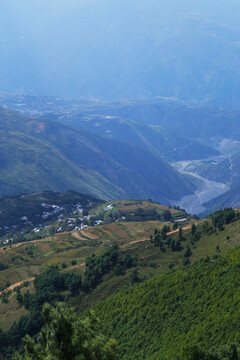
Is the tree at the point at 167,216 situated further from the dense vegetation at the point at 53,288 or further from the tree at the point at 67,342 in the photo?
the tree at the point at 67,342

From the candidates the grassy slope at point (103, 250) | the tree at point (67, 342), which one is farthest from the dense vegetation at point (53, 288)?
the tree at point (67, 342)

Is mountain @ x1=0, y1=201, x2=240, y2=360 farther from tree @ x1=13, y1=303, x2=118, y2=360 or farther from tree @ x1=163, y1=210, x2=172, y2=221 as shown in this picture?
tree @ x1=163, y1=210, x2=172, y2=221

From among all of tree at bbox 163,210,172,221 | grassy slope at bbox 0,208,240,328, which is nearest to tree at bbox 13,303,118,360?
grassy slope at bbox 0,208,240,328

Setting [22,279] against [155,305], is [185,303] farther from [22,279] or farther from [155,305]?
[22,279]

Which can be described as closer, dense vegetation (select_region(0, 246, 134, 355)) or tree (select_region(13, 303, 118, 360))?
tree (select_region(13, 303, 118, 360))

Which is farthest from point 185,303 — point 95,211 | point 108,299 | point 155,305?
Result: point 95,211

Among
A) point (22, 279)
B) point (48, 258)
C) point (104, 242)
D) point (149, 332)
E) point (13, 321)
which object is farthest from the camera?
point (104, 242)
